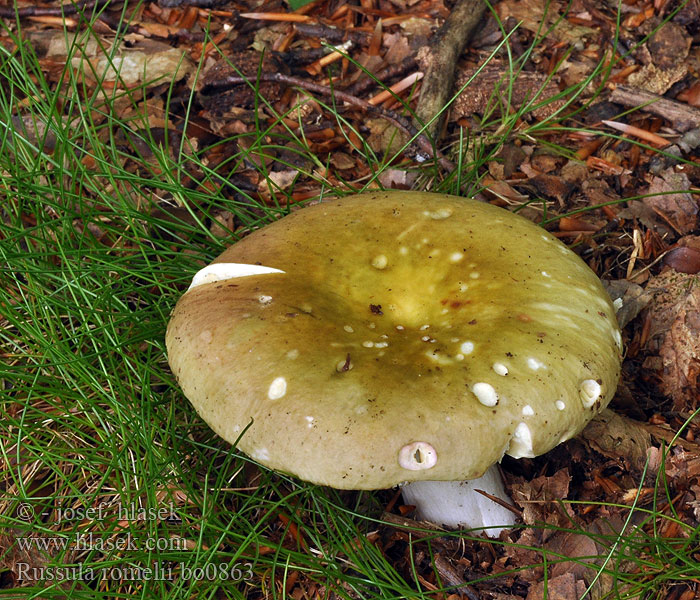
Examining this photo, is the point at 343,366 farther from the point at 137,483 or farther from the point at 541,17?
the point at 541,17

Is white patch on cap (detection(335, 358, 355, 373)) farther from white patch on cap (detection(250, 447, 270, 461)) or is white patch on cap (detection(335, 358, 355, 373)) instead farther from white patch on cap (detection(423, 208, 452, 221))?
white patch on cap (detection(423, 208, 452, 221))

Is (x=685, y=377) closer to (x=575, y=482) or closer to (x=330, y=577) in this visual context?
(x=575, y=482)

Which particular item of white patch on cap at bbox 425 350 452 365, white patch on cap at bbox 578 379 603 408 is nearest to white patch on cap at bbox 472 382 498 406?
white patch on cap at bbox 425 350 452 365

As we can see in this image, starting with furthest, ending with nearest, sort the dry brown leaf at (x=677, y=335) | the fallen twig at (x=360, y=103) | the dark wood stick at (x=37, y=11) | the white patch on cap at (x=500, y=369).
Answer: the dark wood stick at (x=37, y=11), the fallen twig at (x=360, y=103), the dry brown leaf at (x=677, y=335), the white patch on cap at (x=500, y=369)

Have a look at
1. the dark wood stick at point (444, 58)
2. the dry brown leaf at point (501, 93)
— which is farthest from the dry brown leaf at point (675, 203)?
the dark wood stick at point (444, 58)

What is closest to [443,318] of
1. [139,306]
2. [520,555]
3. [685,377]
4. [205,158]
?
[520,555]

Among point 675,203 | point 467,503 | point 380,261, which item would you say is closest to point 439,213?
point 380,261

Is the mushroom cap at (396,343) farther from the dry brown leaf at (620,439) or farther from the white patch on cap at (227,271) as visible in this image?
the dry brown leaf at (620,439)
